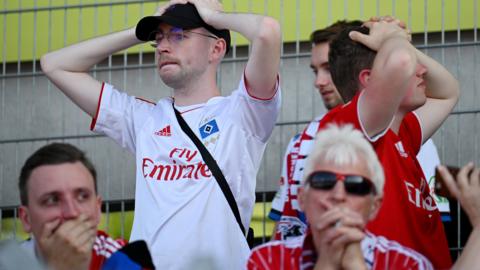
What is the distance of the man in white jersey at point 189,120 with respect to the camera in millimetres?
6285

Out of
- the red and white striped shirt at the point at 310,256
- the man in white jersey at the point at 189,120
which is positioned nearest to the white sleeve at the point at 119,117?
the man in white jersey at the point at 189,120

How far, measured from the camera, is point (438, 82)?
21.8 feet

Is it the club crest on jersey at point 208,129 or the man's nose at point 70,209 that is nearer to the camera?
the man's nose at point 70,209

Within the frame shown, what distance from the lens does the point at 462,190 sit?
16.8 ft

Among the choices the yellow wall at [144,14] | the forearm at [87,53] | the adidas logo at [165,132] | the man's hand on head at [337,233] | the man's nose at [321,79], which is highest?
the yellow wall at [144,14]

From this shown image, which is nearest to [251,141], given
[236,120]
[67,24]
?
[236,120]

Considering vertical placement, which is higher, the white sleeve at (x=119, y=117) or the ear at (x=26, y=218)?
the white sleeve at (x=119, y=117)

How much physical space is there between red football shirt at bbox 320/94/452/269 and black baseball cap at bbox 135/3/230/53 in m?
1.24

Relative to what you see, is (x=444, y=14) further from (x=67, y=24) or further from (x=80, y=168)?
(x=80, y=168)

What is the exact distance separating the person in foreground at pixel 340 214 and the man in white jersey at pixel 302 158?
1.09 m

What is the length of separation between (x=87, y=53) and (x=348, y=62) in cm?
165

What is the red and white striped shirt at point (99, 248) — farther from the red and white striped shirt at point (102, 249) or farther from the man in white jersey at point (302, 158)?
the man in white jersey at point (302, 158)

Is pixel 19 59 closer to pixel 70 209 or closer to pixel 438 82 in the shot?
pixel 438 82

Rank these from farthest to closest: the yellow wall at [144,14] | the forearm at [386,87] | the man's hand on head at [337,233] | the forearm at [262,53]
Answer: the yellow wall at [144,14], the forearm at [262,53], the forearm at [386,87], the man's hand on head at [337,233]
